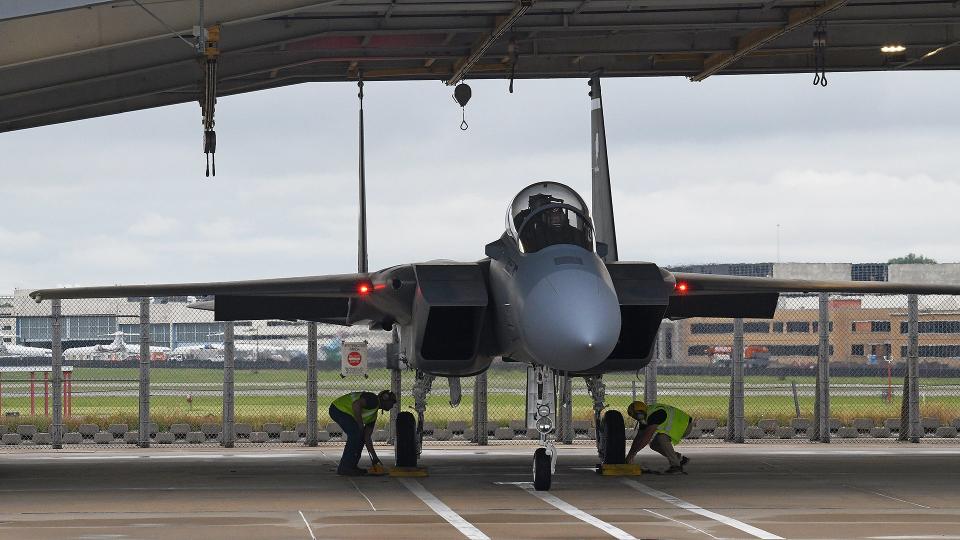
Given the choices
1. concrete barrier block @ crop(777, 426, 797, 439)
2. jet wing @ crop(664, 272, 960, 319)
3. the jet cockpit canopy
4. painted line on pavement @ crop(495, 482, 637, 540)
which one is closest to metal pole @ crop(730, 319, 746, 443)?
concrete barrier block @ crop(777, 426, 797, 439)

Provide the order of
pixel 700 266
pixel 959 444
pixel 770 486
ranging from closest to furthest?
pixel 770 486 → pixel 959 444 → pixel 700 266

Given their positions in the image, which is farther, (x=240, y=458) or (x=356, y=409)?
(x=240, y=458)

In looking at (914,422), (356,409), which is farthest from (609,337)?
(914,422)

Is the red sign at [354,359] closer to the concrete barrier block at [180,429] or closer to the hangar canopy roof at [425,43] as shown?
the concrete barrier block at [180,429]

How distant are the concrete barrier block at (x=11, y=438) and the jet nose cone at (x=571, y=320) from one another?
1096 centimetres

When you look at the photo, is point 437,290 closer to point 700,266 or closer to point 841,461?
point 841,461

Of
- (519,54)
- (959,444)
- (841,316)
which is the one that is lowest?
(959,444)

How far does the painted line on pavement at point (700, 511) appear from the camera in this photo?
33.1 ft

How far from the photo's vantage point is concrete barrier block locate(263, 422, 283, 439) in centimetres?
2123

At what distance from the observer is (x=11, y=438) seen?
20.5 m

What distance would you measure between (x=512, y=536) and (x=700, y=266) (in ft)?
181

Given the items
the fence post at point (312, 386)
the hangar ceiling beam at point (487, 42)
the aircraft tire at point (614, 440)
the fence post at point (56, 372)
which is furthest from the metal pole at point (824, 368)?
the fence post at point (56, 372)

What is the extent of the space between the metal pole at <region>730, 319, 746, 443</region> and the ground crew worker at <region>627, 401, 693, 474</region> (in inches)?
201

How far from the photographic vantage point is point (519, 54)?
18.2m
